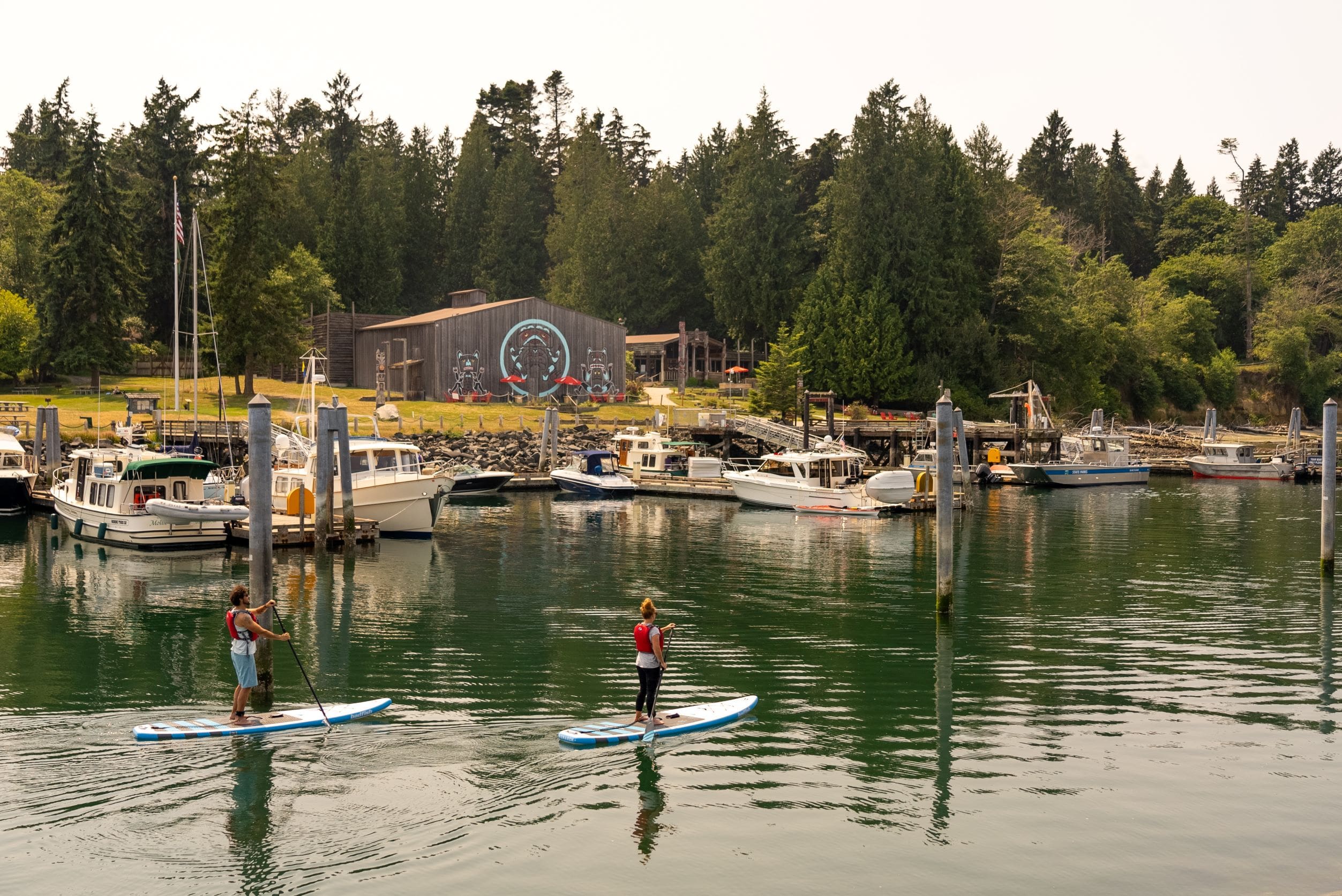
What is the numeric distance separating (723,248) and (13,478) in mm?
58839

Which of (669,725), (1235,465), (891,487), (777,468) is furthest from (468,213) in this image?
(669,725)

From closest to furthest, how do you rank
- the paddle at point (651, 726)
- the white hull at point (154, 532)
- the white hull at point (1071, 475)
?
1. the paddle at point (651, 726)
2. the white hull at point (154, 532)
3. the white hull at point (1071, 475)

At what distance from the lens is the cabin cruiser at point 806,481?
52719 millimetres

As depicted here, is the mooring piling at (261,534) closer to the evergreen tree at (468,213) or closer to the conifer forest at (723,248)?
the conifer forest at (723,248)

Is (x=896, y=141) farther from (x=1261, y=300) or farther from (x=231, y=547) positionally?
(x=231, y=547)

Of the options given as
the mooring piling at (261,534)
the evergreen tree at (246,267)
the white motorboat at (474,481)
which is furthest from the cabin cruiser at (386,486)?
the evergreen tree at (246,267)

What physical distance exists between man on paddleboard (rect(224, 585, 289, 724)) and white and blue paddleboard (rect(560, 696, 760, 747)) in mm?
4572

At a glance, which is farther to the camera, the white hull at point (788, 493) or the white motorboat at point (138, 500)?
the white hull at point (788, 493)

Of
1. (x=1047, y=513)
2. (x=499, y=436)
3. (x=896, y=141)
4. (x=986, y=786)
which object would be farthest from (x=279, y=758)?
(x=896, y=141)

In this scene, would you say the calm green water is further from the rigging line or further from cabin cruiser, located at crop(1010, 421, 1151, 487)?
cabin cruiser, located at crop(1010, 421, 1151, 487)

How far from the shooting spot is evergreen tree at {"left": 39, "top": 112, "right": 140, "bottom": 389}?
241ft

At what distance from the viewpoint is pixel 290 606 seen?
28766 mm

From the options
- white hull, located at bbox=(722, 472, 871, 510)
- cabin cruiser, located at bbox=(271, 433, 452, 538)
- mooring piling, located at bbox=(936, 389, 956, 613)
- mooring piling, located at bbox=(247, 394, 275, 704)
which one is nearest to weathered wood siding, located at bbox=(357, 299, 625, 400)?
white hull, located at bbox=(722, 472, 871, 510)

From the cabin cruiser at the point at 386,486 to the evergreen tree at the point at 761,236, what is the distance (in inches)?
2211
